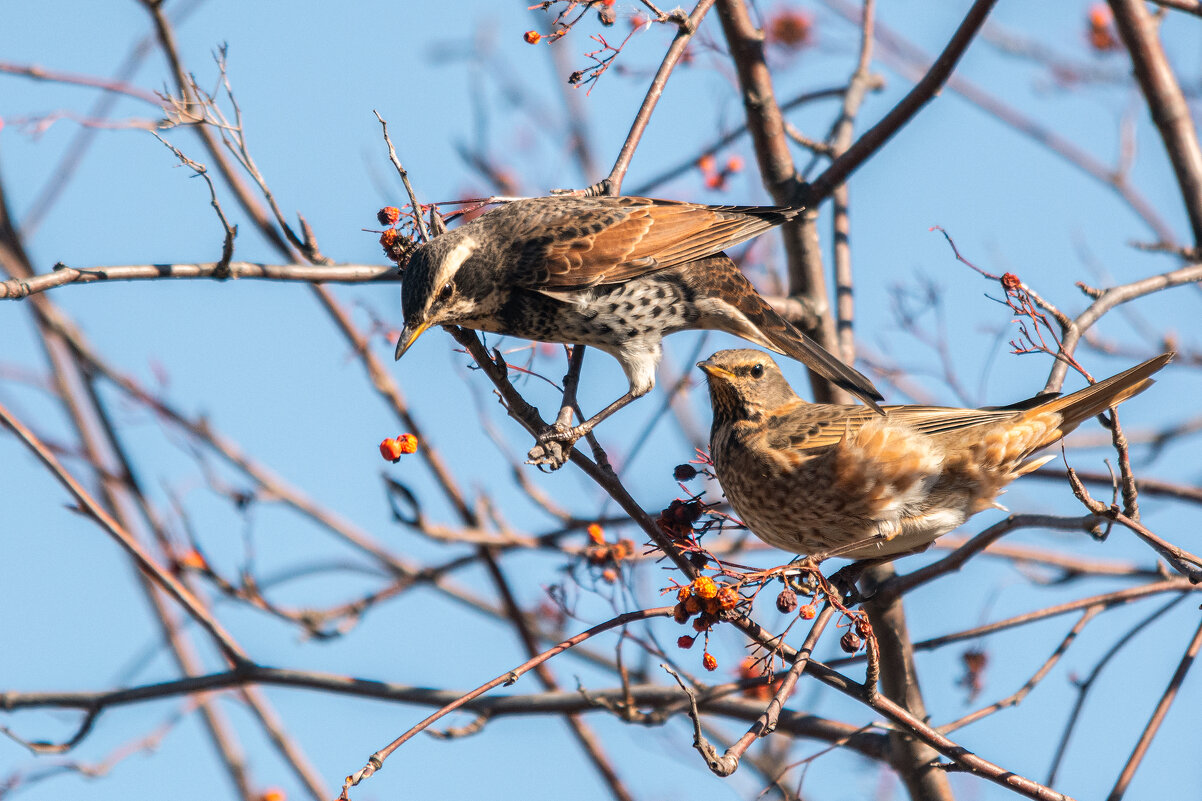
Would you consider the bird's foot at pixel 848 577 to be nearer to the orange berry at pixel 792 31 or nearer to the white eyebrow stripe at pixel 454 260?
the white eyebrow stripe at pixel 454 260

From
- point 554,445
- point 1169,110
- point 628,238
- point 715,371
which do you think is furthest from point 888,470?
point 1169,110

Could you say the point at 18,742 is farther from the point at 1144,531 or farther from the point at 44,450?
the point at 1144,531

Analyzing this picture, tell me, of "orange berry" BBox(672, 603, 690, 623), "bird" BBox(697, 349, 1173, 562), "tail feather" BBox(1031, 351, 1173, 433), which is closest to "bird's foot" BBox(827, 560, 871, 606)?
"bird" BBox(697, 349, 1173, 562)

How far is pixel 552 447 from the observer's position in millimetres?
4141

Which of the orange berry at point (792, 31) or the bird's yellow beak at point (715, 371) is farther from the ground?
the orange berry at point (792, 31)

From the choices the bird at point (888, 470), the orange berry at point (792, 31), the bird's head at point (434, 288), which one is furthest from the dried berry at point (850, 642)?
the orange berry at point (792, 31)

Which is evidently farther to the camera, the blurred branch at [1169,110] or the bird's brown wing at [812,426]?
the blurred branch at [1169,110]

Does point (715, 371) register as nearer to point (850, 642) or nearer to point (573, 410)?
point (573, 410)

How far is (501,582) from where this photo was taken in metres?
5.87

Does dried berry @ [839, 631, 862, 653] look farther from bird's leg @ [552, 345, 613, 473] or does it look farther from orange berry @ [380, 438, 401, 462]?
orange berry @ [380, 438, 401, 462]

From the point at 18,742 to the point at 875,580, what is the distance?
3.85 m

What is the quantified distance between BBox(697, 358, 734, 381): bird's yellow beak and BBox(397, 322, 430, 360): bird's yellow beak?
1420mm

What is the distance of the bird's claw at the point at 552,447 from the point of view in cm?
410

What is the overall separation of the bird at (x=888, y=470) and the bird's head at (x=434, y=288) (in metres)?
1.45
